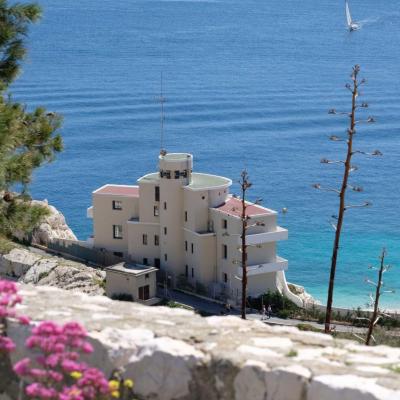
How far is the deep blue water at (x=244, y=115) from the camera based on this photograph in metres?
65.0

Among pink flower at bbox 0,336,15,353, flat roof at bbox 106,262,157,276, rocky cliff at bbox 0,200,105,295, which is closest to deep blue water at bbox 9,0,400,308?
flat roof at bbox 106,262,157,276

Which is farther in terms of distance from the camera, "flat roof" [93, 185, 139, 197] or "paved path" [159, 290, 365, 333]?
"flat roof" [93, 185, 139, 197]

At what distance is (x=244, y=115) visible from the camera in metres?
Answer: 99.4

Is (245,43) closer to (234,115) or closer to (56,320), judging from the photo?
(234,115)

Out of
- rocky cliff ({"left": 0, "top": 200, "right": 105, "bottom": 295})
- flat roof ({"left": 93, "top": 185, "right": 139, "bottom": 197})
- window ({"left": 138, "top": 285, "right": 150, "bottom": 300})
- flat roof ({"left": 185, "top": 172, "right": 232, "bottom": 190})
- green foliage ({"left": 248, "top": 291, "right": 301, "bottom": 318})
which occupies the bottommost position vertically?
green foliage ({"left": 248, "top": 291, "right": 301, "bottom": 318})

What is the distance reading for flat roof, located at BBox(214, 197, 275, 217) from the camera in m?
40.7

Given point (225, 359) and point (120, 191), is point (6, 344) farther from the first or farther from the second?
point (120, 191)

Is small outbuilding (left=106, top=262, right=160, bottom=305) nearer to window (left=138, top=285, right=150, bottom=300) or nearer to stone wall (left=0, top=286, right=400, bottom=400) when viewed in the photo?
window (left=138, top=285, right=150, bottom=300)

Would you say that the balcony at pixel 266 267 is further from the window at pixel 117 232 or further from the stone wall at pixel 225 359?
the stone wall at pixel 225 359

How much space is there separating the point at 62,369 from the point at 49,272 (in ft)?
112

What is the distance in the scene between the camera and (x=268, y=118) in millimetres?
97125

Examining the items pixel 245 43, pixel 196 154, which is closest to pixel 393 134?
pixel 196 154

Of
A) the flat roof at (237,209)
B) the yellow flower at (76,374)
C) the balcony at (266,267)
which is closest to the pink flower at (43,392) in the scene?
the yellow flower at (76,374)

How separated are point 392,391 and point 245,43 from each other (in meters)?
154
